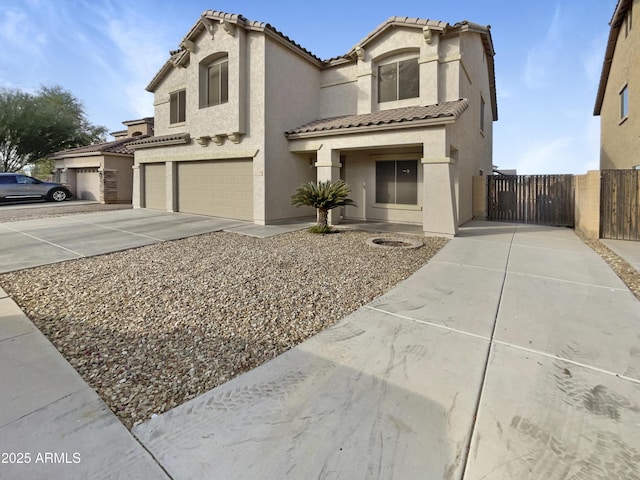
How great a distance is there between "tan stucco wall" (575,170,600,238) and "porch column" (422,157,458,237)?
3.93m

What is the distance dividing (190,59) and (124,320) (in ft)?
41.6

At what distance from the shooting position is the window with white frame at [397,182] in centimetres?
1212

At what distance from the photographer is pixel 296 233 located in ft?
32.8

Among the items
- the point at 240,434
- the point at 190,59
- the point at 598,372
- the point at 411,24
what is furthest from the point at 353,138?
the point at 240,434

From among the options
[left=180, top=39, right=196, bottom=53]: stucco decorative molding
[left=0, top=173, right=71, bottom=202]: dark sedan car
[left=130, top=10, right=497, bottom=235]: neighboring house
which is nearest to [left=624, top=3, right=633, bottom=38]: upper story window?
[left=130, top=10, right=497, bottom=235]: neighboring house

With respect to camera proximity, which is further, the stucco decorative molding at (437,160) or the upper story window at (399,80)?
the upper story window at (399,80)

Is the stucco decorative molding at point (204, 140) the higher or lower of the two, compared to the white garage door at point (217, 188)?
higher

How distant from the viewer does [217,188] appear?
13047 mm

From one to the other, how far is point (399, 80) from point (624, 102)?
9.02 m

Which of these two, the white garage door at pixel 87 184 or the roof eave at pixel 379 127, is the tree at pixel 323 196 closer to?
the roof eave at pixel 379 127

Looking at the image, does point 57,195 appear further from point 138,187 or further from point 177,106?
point 177,106

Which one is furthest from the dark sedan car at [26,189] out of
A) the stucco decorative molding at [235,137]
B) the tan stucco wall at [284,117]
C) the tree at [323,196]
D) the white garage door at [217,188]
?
the tree at [323,196]

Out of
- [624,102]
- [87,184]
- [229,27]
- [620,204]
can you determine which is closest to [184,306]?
[229,27]

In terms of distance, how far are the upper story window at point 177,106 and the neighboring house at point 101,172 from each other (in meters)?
5.29
